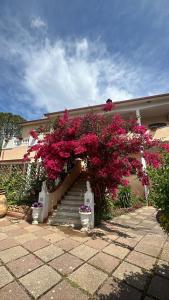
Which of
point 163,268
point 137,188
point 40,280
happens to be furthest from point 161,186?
point 137,188

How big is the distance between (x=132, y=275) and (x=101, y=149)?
4.27m

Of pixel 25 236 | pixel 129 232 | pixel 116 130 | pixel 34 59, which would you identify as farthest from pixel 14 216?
pixel 34 59

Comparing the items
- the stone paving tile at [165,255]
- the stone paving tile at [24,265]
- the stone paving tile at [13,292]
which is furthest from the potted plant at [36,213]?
the stone paving tile at [165,255]

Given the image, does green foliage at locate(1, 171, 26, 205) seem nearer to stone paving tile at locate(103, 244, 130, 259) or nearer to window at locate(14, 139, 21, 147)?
window at locate(14, 139, 21, 147)

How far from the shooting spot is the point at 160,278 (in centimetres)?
368

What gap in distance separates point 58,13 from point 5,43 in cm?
329

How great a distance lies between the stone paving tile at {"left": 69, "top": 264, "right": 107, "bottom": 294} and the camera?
11.1ft

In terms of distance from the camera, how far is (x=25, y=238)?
18.9 ft

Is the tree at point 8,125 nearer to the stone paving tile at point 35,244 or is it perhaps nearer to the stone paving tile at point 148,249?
the stone paving tile at point 35,244

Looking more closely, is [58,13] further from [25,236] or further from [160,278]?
[160,278]

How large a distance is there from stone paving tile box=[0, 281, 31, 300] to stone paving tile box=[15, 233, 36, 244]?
2183 millimetres

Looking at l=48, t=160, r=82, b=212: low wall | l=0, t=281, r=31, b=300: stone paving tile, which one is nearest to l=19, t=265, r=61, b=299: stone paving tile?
l=0, t=281, r=31, b=300: stone paving tile

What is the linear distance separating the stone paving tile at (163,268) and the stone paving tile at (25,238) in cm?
362

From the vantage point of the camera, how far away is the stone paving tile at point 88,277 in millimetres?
3380
